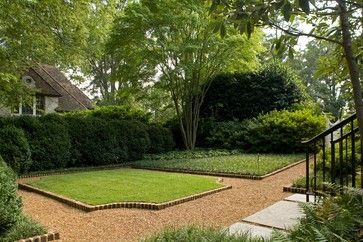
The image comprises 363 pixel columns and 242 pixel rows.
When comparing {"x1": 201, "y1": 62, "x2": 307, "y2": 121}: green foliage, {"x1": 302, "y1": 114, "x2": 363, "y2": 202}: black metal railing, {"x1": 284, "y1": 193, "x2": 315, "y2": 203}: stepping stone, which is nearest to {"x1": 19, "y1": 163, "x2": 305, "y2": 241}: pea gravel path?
{"x1": 284, "y1": 193, "x2": 315, "y2": 203}: stepping stone

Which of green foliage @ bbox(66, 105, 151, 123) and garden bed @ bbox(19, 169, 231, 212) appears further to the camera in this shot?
green foliage @ bbox(66, 105, 151, 123)

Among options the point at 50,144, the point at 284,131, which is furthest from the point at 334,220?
the point at 284,131

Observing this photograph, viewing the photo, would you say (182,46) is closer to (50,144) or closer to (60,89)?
(50,144)

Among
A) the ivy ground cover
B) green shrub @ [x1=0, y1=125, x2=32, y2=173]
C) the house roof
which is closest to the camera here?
green shrub @ [x1=0, y1=125, x2=32, y2=173]

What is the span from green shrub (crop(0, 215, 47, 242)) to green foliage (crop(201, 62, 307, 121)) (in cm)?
1273

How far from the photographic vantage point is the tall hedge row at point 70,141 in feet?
30.6

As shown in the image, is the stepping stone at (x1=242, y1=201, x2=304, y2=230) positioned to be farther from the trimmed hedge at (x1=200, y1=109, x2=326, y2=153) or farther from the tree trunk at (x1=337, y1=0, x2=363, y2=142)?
the trimmed hedge at (x1=200, y1=109, x2=326, y2=153)

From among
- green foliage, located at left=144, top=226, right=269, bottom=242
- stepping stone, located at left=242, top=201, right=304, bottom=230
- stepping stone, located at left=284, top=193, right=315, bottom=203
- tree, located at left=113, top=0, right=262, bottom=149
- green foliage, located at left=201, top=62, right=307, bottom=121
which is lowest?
stepping stone, located at left=242, top=201, right=304, bottom=230

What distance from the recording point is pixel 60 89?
25.1 metres

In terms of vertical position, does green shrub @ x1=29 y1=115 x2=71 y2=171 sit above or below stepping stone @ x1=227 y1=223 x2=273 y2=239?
above

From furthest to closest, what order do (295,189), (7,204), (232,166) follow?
(232,166) < (295,189) < (7,204)

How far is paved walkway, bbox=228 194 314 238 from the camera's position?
4.29 m

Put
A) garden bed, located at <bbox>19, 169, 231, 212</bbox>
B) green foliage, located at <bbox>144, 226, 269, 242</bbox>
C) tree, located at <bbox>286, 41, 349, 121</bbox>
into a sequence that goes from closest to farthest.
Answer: green foliage, located at <bbox>144, 226, 269, 242</bbox> → tree, located at <bbox>286, 41, 349, 121</bbox> → garden bed, located at <bbox>19, 169, 231, 212</bbox>

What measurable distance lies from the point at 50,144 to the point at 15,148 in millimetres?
1280
